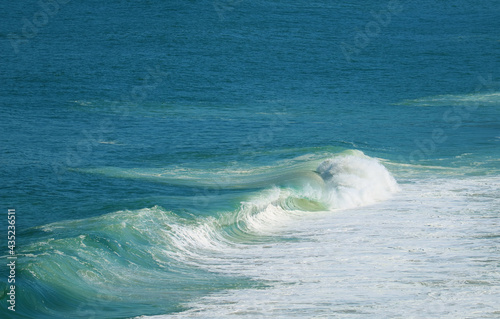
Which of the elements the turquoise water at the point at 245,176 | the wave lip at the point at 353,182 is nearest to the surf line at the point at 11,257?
the turquoise water at the point at 245,176

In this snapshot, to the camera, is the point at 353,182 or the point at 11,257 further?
the point at 353,182

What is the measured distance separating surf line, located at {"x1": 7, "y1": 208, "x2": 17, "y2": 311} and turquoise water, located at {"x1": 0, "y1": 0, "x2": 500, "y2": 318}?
0.38 ft

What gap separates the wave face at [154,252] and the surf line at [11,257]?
0.15 meters

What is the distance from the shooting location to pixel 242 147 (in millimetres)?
26141

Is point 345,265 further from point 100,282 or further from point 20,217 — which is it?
point 20,217

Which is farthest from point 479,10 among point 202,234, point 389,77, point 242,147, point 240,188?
point 202,234

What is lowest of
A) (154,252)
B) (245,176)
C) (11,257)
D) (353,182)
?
(353,182)

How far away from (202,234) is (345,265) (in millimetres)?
3320

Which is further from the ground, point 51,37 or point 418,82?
point 51,37

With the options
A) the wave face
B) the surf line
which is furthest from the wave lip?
the surf line

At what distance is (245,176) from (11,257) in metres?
9.55

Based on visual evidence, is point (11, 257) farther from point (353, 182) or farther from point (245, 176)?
point (353, 182)

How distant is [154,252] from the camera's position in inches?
532

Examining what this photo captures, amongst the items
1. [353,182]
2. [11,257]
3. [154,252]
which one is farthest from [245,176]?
[11,257]
